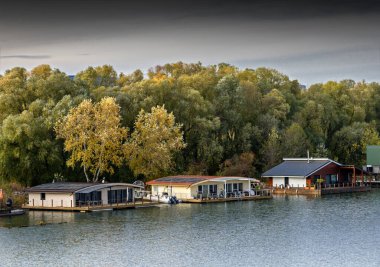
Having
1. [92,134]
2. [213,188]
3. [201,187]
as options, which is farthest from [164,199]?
[92,134]

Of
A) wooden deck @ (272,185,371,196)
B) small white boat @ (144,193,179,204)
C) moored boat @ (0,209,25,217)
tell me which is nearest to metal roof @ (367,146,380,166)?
wooden deck @ (272,185,371,196)

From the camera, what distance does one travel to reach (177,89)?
3799 inches

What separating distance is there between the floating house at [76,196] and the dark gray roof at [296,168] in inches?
939

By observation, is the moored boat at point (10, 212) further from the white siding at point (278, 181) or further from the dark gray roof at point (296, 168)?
the white siding at point (278, 181)

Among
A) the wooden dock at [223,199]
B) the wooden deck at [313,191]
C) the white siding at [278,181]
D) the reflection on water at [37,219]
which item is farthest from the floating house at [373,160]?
the reflection on water at [37,219]

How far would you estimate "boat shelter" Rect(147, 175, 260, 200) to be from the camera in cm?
7669

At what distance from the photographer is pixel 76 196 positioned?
6862 cm

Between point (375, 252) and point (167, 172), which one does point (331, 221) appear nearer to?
point (375, 252)

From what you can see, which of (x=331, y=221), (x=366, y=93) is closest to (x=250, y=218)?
(x=331, y=221)

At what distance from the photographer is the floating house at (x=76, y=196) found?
68.4 metres

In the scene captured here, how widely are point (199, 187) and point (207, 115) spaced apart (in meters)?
20.9

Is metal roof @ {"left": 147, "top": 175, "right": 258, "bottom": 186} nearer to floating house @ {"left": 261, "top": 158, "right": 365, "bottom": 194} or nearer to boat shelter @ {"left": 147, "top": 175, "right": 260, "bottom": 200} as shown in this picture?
boat shelter @ {"left": 147, "top": 175, "right": 260, "bottom": 200}

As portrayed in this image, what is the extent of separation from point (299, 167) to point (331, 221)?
29301 mm

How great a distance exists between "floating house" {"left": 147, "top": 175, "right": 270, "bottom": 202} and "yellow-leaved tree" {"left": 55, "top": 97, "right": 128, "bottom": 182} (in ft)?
17.7
